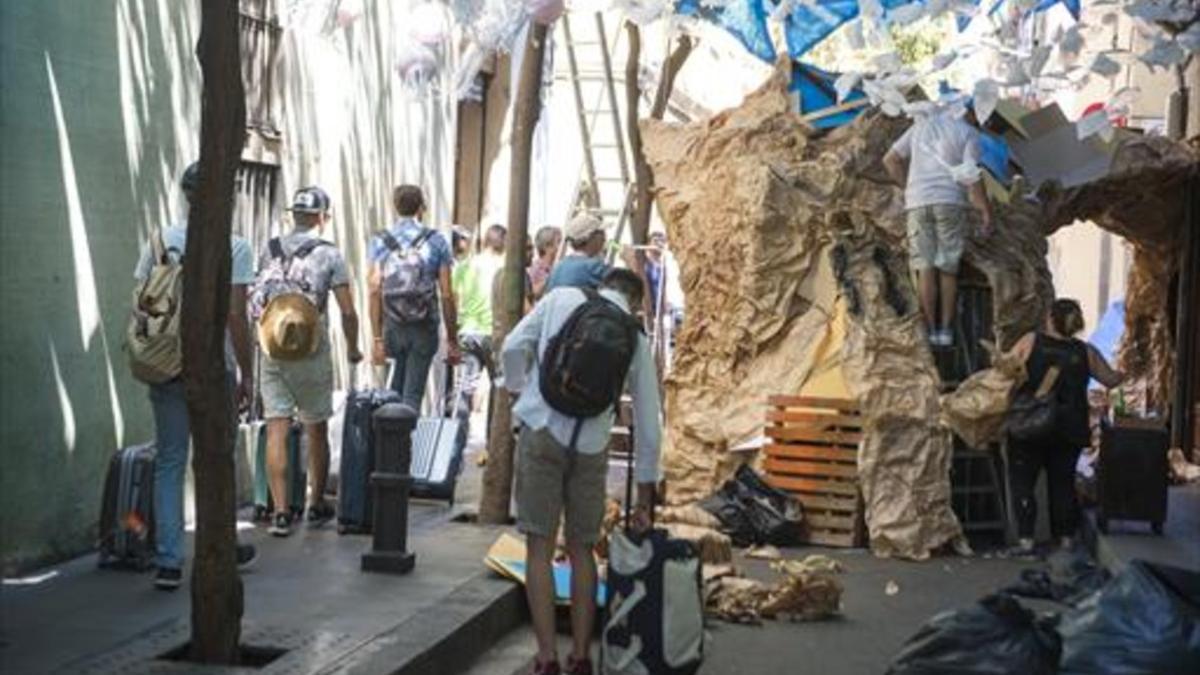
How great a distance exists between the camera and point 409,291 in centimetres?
1067

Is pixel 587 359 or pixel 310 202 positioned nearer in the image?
pixel 587 359

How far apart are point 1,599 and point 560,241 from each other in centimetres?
753

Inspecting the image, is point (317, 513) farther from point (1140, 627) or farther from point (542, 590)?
point (1140, 627)

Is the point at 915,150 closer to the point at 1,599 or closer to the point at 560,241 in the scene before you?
the point at 560,241

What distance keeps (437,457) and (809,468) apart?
8.15 ft

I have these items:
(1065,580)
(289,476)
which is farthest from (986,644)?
(289,476)

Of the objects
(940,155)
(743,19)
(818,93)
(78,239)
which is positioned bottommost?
(78,239)

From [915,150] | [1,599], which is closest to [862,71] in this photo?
[915,150]

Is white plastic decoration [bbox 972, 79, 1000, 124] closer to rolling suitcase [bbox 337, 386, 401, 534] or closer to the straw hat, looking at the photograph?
rolling suitcase [bbox 337, 386, 401, 534]

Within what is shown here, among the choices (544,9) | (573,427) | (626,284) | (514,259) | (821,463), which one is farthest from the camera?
(821,463)

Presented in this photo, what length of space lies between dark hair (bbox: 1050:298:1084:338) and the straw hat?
4.79 meters

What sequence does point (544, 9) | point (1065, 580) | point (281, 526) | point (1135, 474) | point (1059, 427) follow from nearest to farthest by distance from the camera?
point (1065, 580)
point (281, 526)
point (544, 9)
point (1135, 474)
point (1059, 427)

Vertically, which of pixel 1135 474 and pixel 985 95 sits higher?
pixel 985 95

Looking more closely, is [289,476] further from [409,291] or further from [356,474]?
[409,291]
